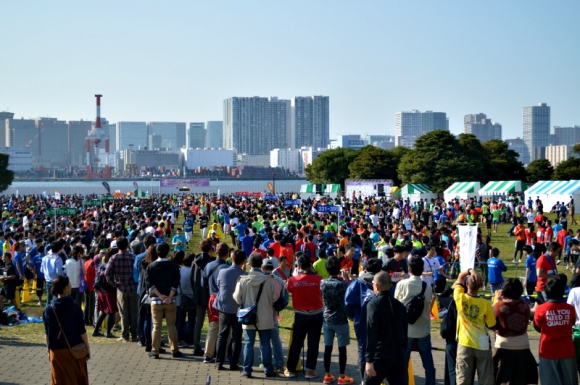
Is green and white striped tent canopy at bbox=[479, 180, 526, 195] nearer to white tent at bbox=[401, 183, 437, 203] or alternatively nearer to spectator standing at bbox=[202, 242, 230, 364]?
white tent at bbox=[401, 183, 437, 203]

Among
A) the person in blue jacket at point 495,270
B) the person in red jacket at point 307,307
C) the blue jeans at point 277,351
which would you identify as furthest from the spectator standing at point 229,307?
the person in blue jacket at point 495,270

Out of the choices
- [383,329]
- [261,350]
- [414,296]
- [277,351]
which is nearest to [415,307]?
[414,296]

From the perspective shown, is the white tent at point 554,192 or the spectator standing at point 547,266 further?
the white tent at point 554,192

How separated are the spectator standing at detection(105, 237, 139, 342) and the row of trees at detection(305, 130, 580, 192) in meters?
58.2

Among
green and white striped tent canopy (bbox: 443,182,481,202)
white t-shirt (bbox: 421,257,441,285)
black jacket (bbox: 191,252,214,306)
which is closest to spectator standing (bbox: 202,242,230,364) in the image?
black jacket (bbox: 191,252,214,306)

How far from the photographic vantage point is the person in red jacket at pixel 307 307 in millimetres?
8570

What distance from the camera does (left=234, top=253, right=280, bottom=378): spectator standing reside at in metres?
8.60

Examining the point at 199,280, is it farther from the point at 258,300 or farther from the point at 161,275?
the point at 258,300

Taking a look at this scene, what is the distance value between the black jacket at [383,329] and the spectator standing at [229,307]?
2459mm

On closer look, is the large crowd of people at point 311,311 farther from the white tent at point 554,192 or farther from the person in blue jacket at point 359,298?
the white tent at point 554,192

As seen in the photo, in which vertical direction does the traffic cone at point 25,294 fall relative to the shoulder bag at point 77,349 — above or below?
below

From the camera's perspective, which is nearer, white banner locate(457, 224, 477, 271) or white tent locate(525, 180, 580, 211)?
white banner locate(457, 224, 477, 271)

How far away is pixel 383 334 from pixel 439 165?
6209 centimetres

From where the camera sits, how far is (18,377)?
8859 mm
